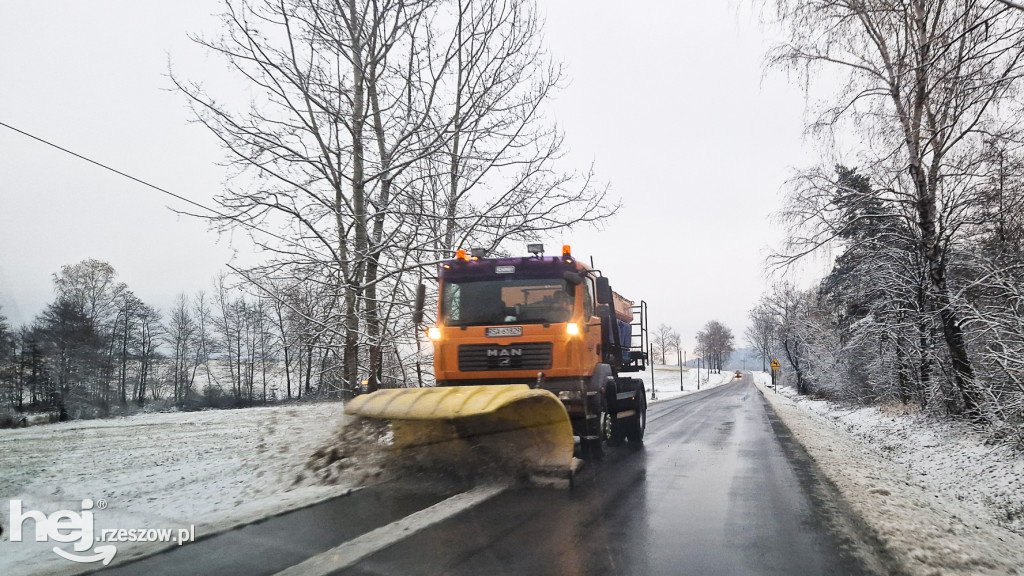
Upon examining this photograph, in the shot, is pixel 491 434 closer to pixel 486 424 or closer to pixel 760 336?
pixel 486 424

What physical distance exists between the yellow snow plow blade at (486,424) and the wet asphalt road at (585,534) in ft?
2.11

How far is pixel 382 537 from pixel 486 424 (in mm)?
2628

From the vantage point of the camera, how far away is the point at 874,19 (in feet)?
40.4

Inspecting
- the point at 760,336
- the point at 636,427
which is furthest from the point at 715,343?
the point at 636,427

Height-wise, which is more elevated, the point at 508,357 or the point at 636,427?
the point at 508,357

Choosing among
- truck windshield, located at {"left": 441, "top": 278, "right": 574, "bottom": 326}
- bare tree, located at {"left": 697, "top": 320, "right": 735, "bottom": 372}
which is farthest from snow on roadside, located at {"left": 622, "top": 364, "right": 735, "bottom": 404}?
bare tree, located at {"left": 697, "top": 320, "right": 735, "bottom": 372}

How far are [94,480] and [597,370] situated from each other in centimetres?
707

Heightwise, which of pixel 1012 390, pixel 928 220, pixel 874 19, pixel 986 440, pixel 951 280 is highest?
pixel 874 19

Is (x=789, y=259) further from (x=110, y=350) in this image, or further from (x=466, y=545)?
(x=110, y=350)

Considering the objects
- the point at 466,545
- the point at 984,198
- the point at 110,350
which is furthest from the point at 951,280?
the point at 110,350

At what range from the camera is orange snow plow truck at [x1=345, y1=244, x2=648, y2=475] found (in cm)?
680

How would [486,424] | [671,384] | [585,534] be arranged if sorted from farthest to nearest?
1. [671,384]
2. [486,424]
3. [585,534]

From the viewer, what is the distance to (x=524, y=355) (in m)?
7.83

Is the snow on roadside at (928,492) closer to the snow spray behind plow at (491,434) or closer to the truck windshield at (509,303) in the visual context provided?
the snow spray behind plow at (491,434)
